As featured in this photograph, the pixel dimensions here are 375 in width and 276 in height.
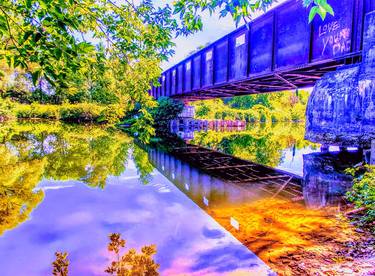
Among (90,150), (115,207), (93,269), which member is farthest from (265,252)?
(90,150)

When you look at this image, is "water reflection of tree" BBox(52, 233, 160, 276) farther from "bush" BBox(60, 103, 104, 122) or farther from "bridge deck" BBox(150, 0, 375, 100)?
"bush" BBox(60, 103, 104, 122)

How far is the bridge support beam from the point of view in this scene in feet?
22.5

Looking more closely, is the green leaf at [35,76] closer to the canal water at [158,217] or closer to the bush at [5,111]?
the canal water at [158,217]

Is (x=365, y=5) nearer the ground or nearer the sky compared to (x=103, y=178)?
nearer the sky

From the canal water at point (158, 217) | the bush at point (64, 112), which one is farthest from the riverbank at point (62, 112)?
the canal water at point (158, 217)

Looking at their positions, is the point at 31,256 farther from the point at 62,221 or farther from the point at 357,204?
the point at 357,204

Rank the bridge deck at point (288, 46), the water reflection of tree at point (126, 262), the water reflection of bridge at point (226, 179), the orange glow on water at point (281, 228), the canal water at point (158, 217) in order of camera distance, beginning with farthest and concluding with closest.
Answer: the bridge deck at point (288, 46) → the water reflection of bridge at point (226, 179) → the orange glow on water at point (281, 228) → the canal water at point (158, 217) → the water reflection of tree at point (126, 262)

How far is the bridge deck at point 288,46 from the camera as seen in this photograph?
8.12m

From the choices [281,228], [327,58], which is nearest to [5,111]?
[327,58]

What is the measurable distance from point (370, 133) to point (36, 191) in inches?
340

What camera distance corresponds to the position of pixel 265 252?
3172 mm

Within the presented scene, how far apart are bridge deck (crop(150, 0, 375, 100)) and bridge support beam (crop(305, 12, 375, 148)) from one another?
0.77m

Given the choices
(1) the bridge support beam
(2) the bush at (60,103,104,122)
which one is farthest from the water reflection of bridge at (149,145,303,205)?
(2) the bush at (60,103,104,122)

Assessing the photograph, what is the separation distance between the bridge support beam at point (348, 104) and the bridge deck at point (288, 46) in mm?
765
